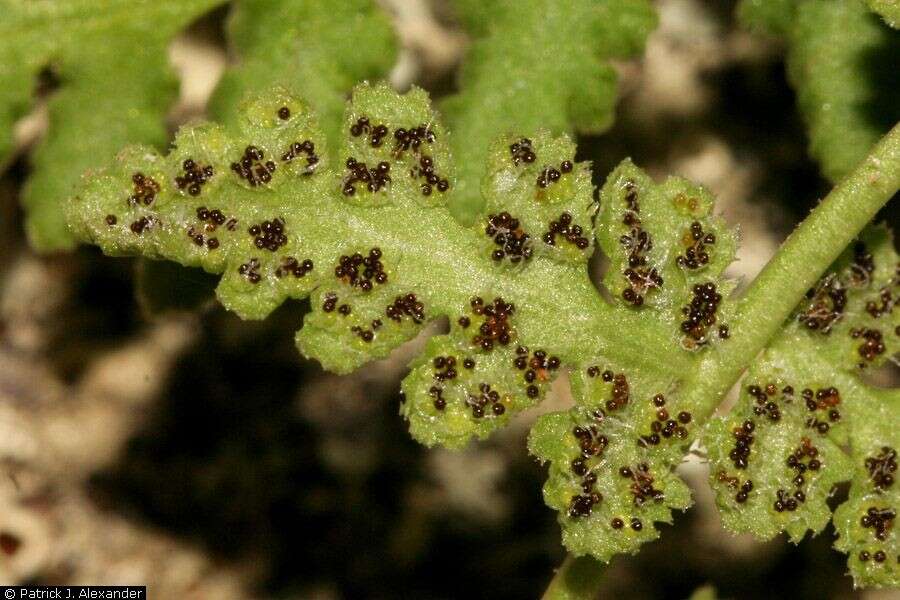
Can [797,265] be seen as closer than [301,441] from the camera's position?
Yes

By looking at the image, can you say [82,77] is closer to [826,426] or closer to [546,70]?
[546,70]

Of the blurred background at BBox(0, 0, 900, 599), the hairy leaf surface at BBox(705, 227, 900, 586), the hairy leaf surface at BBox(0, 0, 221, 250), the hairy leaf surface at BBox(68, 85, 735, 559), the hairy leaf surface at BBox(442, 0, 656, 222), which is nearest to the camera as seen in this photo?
the hairy leaf surface at BBox(68, 85, 735, 559)

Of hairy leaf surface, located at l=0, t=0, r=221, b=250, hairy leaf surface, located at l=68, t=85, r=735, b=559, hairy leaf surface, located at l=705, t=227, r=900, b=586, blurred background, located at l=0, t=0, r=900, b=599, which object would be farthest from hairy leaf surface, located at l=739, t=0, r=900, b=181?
hairy leaf surface, located at l=0, t=0, r=221, b=250

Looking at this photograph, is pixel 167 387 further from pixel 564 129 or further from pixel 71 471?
pixel 564 129

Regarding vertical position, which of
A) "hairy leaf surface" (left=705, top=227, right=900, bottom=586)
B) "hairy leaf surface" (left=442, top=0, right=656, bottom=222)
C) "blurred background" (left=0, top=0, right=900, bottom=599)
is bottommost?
"blurred background" (left=0, top=0, right=900, bottom=599)

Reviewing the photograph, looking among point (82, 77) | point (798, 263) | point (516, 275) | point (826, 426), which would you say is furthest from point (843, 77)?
point (82, 77)

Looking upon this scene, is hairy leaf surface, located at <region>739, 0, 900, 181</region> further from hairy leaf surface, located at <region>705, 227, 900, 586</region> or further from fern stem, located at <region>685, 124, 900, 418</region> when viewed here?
fern stem, located at <region>685, 124, 900, 418</region>

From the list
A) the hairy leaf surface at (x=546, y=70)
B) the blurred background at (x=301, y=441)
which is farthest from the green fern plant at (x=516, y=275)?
the blurred background at (x=301, y=441)

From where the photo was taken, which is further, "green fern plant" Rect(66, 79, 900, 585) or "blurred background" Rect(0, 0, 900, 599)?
"blurred background" Rect(0, 0, 900, 599)
